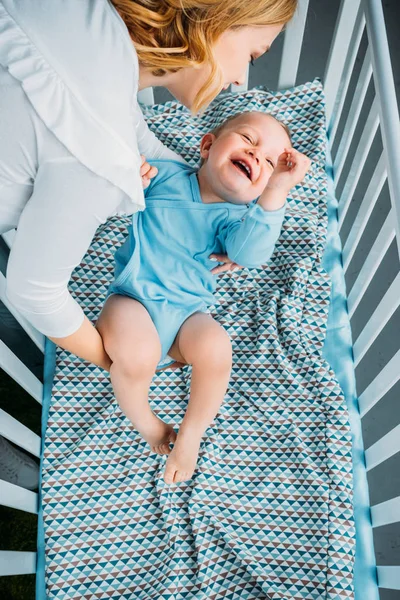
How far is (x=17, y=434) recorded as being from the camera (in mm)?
1081

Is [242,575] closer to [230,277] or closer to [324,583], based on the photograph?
[324,583]

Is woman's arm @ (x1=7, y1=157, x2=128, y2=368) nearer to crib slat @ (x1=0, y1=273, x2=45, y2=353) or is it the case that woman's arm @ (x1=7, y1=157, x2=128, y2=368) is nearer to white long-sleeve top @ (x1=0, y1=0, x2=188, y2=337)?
white long-sleeve top @ (x1=0, y1=0, x2=188, y2=337)

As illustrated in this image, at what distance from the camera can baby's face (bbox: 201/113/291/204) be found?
0.99 metres

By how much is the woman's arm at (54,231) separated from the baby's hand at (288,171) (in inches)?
17.0

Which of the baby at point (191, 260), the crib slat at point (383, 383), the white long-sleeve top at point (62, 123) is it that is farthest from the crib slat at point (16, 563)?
the crib slat at point (383, 383)

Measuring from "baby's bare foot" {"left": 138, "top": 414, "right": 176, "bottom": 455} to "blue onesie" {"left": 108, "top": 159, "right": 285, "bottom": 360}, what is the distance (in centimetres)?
13

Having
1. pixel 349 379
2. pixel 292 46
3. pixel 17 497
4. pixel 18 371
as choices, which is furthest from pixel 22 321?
pixel 292 46

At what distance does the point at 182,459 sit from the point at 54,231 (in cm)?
55

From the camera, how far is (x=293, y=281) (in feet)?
4.27

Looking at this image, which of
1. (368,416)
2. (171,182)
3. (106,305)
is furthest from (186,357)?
(368,416)

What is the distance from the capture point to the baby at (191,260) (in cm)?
99

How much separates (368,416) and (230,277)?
52cm

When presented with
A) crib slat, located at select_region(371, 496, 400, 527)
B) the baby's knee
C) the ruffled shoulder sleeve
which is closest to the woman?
the ruffled shoulder sleeve

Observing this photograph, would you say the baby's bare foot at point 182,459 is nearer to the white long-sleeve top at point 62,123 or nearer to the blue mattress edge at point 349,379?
the blue mattress edge at point 349,379
